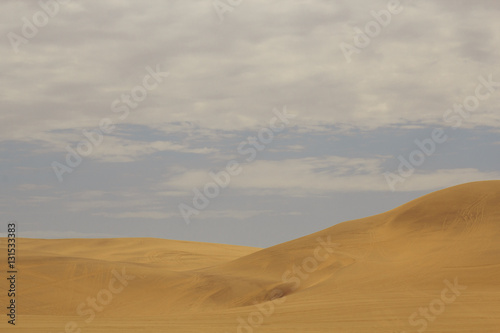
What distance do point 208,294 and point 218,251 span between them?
78.0 ft

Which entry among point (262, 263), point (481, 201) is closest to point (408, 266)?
point (481, 201)

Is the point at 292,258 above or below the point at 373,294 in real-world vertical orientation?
above

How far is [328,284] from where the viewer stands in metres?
19.3

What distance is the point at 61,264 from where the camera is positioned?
82.7 feet

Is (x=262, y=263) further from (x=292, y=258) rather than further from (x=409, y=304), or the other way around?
(x=409, y=304)

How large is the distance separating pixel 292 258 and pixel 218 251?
69.6 feet

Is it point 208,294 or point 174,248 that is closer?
point 208,294

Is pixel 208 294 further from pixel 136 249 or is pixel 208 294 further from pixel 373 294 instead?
pixel 136 249

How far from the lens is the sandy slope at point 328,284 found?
549 inches

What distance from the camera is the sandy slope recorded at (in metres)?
13.9

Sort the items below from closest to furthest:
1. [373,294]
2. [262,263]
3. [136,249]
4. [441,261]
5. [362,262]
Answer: [373,294], [441,261], [362,262], [262,263], [136,249]

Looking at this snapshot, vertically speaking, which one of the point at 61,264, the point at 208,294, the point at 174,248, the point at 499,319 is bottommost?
the point at 499,319

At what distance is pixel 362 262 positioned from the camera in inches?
859

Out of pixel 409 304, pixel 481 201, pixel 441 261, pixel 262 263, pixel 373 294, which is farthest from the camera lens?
pixel 262 263
